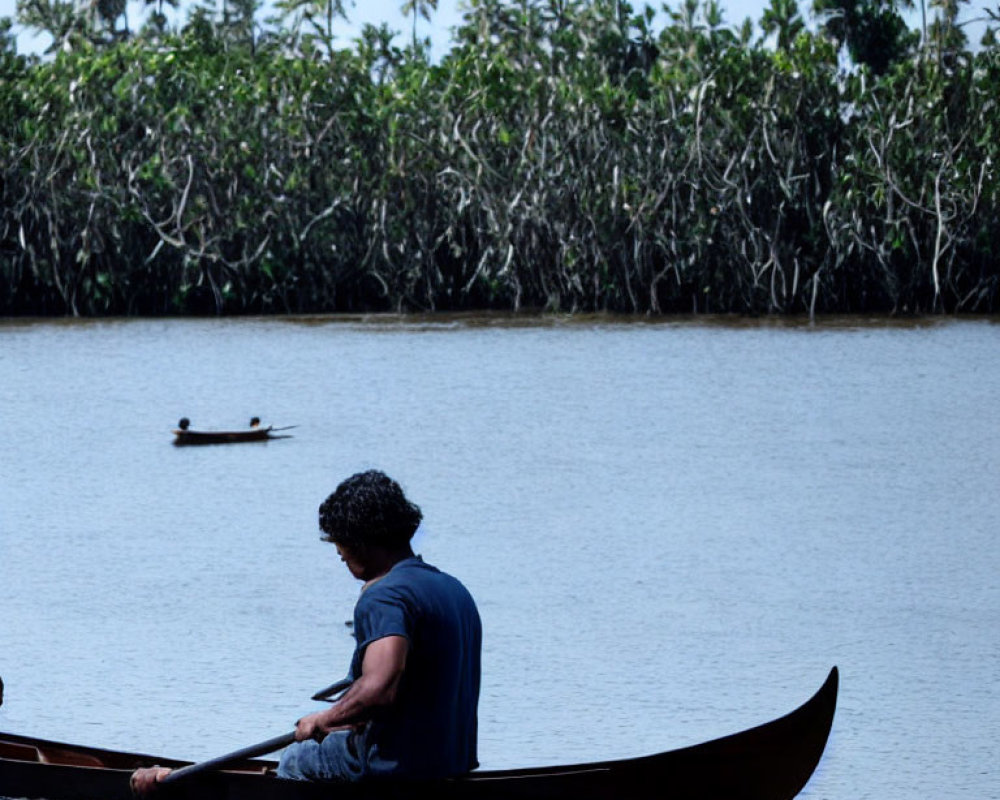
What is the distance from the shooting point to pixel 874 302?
46188 mm

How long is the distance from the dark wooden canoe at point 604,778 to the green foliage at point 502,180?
37325 millimetres

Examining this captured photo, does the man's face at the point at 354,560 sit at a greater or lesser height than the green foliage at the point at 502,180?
lesser

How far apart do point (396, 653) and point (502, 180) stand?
41.7 meters

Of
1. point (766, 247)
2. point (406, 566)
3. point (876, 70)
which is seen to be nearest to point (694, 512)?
point (406, 566)

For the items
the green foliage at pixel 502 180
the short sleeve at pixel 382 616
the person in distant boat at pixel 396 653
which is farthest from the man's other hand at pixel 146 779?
the green foliage at pixel 502 180

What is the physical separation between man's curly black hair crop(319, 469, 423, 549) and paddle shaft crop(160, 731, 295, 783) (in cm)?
61

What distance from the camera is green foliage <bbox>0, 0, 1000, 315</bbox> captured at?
4362cm

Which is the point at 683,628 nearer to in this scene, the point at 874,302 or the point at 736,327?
the point at 736,327

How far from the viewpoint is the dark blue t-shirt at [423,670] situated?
16.2 feet

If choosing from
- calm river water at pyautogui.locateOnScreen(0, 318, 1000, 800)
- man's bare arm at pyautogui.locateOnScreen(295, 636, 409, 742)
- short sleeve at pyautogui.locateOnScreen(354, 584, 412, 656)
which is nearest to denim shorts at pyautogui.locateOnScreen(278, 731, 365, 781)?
man's bare arm at pyautogui.locateOnScreen(295, 636, 409, 742)

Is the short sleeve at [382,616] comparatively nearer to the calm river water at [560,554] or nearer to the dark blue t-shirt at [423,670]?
the dark blue t-shirt at [423,670]

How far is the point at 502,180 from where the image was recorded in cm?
4619

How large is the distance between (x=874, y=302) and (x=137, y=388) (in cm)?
2398

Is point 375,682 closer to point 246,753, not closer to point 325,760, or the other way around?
point 325,760
